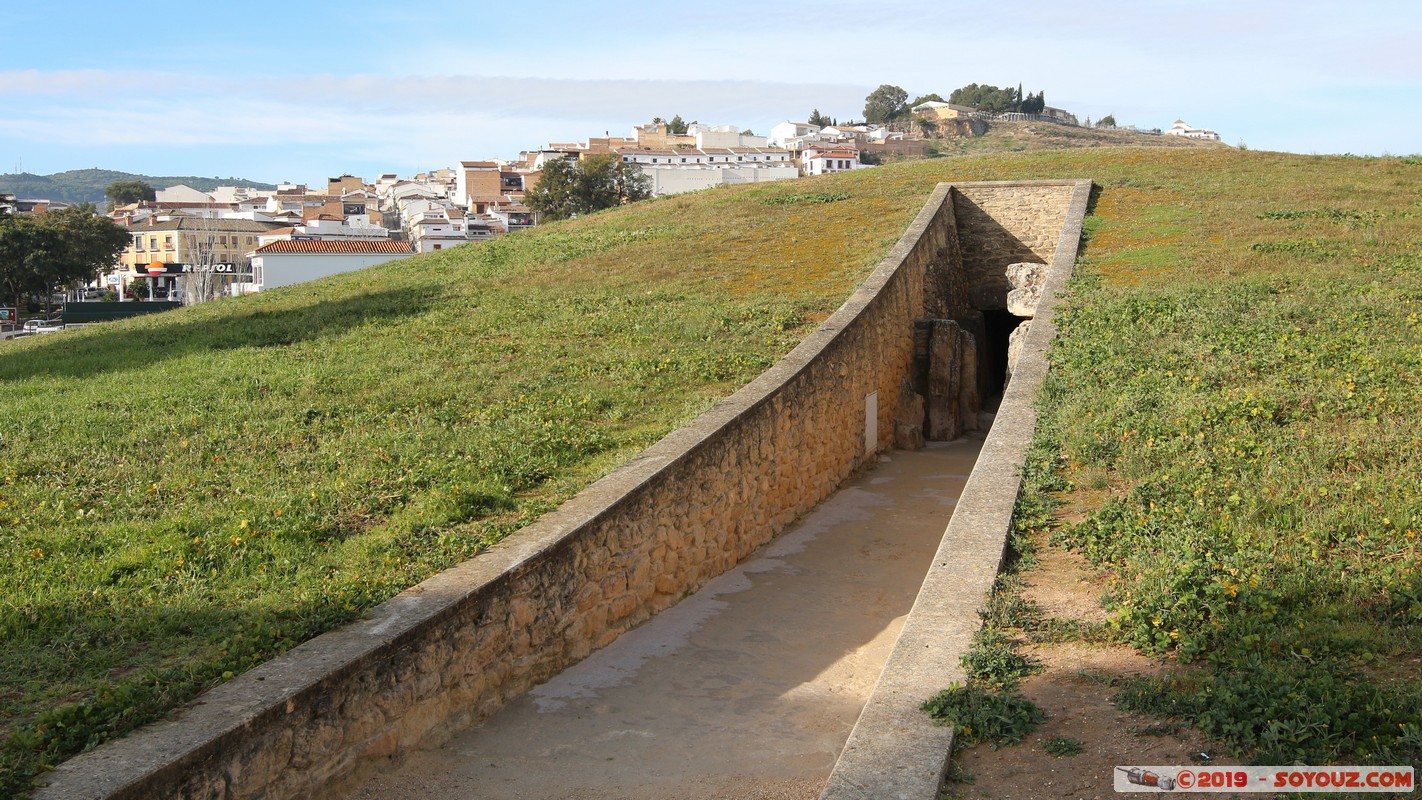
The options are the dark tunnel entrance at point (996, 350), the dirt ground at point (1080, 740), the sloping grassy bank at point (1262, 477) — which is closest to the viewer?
the dirt ground at point (1080, 740)

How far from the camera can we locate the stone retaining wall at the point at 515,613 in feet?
16.0

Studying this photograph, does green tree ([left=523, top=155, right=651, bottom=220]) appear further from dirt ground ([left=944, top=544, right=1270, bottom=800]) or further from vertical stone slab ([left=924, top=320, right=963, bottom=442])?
dirt ground ([left=944, top=544, right=1270, bottom=800])

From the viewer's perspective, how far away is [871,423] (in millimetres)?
13453

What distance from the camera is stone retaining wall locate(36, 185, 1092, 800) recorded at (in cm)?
487

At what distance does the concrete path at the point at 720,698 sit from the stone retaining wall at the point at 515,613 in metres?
0.19

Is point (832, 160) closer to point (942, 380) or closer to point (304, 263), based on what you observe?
point (304, 263)

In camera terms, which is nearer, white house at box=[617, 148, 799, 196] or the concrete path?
the concrete path

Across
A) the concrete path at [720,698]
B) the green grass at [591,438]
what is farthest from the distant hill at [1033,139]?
the concrete path at [720,698]

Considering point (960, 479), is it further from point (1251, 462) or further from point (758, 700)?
point (758, 700)

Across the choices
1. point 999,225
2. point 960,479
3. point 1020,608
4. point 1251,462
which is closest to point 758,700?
point 1020,608

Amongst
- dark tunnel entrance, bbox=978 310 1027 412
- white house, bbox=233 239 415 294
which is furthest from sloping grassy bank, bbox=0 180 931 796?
white house, bbox=233 239 415 294

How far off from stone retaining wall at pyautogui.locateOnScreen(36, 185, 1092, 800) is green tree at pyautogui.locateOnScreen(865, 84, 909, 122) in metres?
129

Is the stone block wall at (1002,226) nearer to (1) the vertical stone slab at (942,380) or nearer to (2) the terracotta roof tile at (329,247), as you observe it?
(1) the vertical stone slab at (942,380)

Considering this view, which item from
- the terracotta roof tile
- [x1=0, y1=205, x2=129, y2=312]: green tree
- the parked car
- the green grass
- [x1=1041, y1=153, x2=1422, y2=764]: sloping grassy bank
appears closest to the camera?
[x1=1041, y1=153, x2=1422, y2=764]: sloping grassy bank
